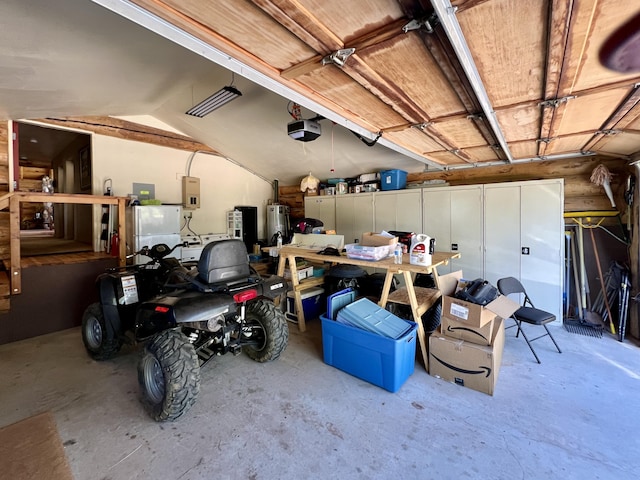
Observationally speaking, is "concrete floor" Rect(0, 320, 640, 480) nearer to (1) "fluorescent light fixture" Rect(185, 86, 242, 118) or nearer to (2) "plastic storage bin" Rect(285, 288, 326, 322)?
(2) "plastic storage bin" Rect(285, 288, 326, 322)

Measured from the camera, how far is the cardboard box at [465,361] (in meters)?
2.25

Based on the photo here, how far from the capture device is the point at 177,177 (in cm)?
554

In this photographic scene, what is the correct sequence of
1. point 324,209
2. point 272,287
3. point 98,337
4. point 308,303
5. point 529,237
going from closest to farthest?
1. point 272,287
2. point 98,337
3. point 308,303
4. point 529,237
5. point 324,209

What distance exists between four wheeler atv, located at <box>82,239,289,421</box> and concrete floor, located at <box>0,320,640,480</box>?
0.21 metres

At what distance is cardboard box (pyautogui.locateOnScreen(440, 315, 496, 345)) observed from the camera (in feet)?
7.52

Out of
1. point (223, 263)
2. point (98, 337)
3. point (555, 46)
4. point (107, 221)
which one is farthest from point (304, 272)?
point (107, 221)

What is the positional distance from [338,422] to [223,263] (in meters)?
1.44

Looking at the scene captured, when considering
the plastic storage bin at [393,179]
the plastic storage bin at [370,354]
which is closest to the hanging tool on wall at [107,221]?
the plastic storage bin at [370,354]

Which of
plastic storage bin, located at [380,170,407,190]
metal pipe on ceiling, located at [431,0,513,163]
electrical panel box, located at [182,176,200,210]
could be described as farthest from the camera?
electrical panel box, located at [182,176,200,210]

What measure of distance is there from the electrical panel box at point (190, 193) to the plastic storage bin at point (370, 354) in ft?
13.5

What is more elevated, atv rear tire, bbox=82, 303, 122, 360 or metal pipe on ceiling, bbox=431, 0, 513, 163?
metal pipe on ceiling, bbox=431, 0, 513, 163

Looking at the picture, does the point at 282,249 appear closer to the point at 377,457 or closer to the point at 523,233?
the point at 377,457

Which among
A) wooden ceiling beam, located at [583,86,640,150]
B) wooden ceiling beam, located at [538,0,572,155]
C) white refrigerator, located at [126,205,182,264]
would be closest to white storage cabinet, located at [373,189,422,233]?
wooden ceiling beam, located at [583,86,640,150]

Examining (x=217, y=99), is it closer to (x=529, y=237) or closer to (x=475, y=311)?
(x=475, y=311)
